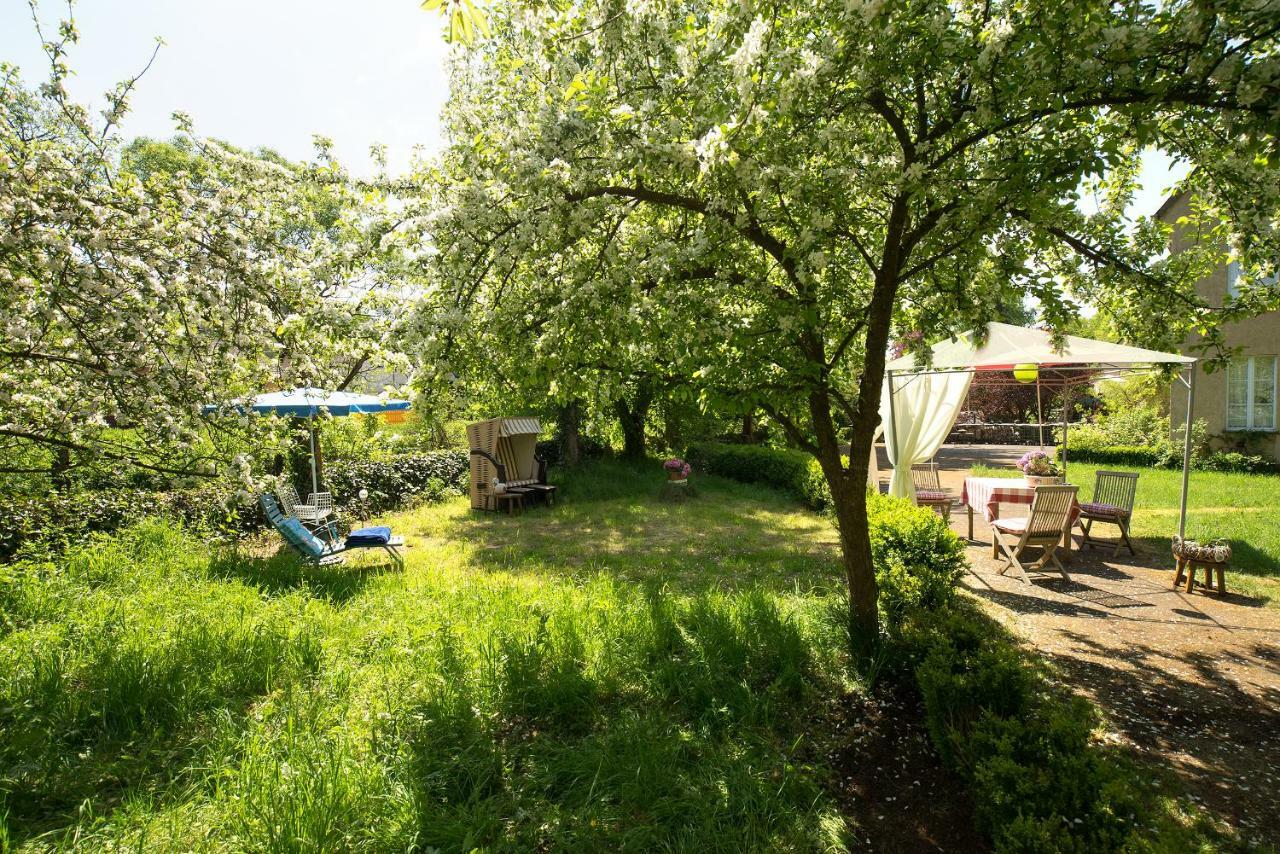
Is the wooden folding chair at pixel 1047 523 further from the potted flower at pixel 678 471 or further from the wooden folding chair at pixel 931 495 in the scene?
the potted flower at pixel 678 471

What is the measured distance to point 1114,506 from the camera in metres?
8.46

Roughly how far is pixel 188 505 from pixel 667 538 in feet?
23.5

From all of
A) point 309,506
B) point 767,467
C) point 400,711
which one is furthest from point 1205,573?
point 309,506

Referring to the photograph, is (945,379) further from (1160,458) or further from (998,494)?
(1160,458)

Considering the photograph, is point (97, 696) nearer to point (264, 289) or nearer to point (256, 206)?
point (264, 289)

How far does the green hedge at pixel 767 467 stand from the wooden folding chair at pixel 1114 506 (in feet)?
13.7

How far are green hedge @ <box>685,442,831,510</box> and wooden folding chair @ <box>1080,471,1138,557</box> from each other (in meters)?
4.17

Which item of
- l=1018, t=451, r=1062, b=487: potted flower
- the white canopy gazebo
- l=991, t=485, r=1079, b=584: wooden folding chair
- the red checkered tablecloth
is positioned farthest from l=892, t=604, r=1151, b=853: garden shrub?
l=1018, t=451, r=1062, b=487: potted flower

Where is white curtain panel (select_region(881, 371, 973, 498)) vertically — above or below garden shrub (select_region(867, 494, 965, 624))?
above

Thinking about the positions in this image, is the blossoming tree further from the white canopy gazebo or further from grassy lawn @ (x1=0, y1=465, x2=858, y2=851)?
the white canopy gazebo

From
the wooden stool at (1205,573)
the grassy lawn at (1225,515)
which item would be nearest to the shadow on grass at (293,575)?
the wooden stool at (1205,573)

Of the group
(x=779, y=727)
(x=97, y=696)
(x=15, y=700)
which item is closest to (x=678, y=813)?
(x=779, y=727)

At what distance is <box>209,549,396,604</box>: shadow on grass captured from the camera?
6090mm

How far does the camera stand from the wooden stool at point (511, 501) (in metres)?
12.4
